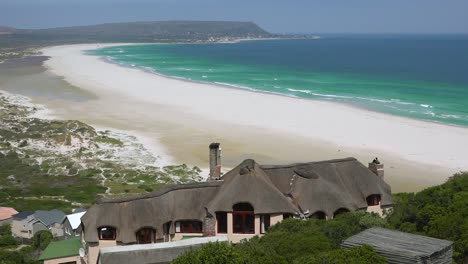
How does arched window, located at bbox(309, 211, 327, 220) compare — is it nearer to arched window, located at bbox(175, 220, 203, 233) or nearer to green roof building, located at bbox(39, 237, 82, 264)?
arched window, located at bbox(175, 220, 203, 233)

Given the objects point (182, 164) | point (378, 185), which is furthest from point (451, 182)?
point (182, 164)

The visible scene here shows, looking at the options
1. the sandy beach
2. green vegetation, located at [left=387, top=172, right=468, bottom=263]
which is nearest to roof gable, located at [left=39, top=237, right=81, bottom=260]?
green vegetation, located at [left=387, top=172, right=468, bottom=263]

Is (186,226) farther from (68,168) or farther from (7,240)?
(68,168)

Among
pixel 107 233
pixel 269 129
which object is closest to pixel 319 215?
pixel 107 233

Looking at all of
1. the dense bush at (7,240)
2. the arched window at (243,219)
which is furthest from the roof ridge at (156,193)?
the dense bush at (7,240)

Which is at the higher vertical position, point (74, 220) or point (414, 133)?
point (414, 133)

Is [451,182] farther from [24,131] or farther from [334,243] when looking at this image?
[24,131]
